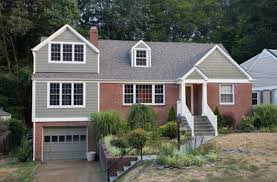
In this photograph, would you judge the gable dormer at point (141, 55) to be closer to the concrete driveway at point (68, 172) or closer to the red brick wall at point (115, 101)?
the red brick wall at point (115, 101)

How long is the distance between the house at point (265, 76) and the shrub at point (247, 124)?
8150 mm

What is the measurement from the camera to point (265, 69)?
36.5 meters

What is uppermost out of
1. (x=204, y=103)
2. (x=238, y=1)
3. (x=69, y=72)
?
(x=238, y=1)

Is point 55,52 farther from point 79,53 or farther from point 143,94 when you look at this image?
point 143,94

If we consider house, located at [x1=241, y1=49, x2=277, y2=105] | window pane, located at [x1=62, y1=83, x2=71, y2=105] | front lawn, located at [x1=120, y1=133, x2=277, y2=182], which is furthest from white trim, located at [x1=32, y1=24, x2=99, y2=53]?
house, located at [x1=241, y1=49, x2=277, y2=105]

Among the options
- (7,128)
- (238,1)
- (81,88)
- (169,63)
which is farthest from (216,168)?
(238,1)

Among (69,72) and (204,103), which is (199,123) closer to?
(204,103)

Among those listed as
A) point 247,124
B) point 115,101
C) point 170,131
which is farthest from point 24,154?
point 247,124

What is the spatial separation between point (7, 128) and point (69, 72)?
27.6ft

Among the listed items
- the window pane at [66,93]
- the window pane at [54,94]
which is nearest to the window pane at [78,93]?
the window pane at [66,93]

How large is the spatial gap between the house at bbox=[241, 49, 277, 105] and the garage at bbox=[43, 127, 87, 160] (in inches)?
703

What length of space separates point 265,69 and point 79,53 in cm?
1932

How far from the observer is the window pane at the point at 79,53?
26.4 metres

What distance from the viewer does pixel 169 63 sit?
29.0 meters
